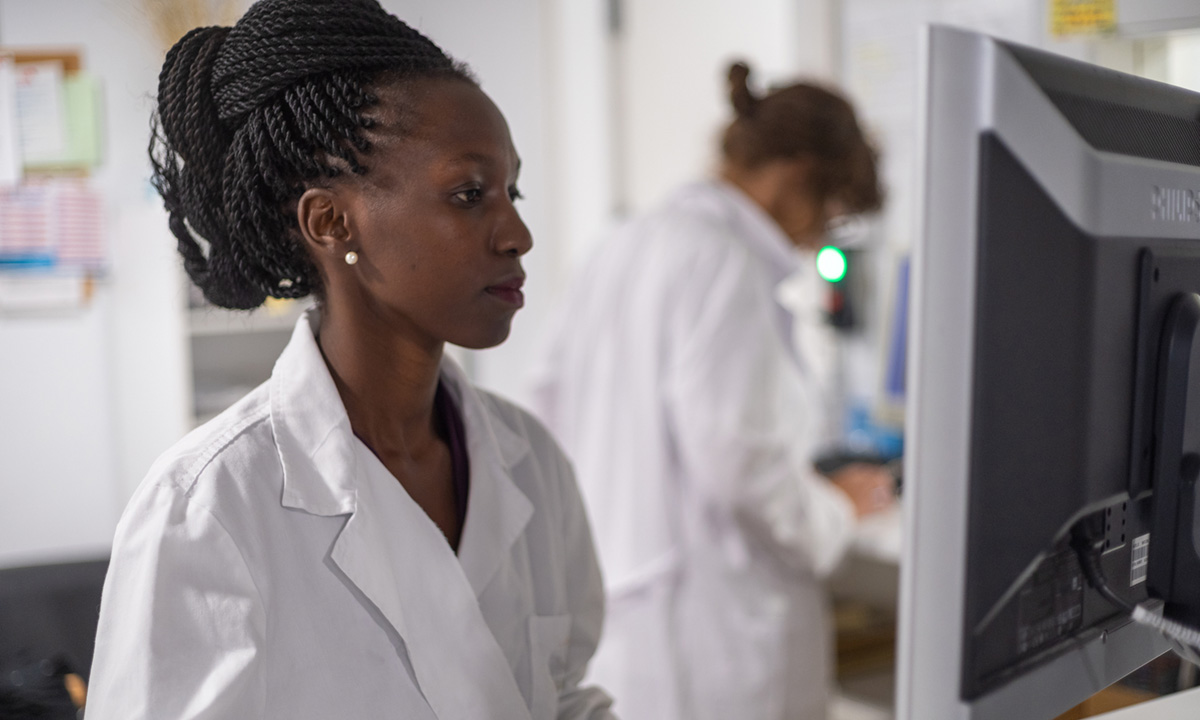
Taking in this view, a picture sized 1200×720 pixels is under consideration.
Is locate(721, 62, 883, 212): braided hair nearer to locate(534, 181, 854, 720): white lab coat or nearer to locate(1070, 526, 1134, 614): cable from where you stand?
locate(534, 181, 854, 720): white lab coat

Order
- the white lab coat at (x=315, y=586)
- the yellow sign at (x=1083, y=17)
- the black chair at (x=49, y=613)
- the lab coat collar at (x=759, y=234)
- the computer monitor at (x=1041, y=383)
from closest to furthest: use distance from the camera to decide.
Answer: the computer monitor at (x=1041, y=383) < the white lab coat at (x=315, y=586) < the yellow sign at (x=1083, y=17) < the black chair at (x=49, y=613) < the lab coat collar at (x=759, y=234)

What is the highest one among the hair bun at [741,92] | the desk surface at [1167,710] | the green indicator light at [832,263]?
the hair bun at [741,92]

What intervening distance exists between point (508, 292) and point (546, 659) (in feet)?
1.13

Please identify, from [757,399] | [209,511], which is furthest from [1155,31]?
[209,511]

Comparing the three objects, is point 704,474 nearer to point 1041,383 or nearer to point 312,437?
point 312,437

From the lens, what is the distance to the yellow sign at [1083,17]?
1240 mm

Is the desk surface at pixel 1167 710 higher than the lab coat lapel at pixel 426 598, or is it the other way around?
the lab coat lapel at pixel 426 598

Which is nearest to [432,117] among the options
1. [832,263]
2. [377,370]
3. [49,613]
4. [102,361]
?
[377,370]

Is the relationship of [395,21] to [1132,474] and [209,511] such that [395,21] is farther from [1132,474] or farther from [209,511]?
[1132,474]

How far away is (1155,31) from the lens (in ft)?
3.62

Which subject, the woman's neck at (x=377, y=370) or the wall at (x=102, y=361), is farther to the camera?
the wall at (x=102, y=361)

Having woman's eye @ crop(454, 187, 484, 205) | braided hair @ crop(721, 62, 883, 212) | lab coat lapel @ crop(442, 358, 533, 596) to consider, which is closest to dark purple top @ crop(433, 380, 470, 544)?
lab coat lapel @ crop(442, 358, 533, 596)

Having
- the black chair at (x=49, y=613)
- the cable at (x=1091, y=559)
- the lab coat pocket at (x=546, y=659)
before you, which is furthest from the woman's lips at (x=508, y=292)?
the black chair at (x=49, y=613)

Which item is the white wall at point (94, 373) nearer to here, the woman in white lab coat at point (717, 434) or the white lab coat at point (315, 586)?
the woman in white lab coat at point (717, 434)
